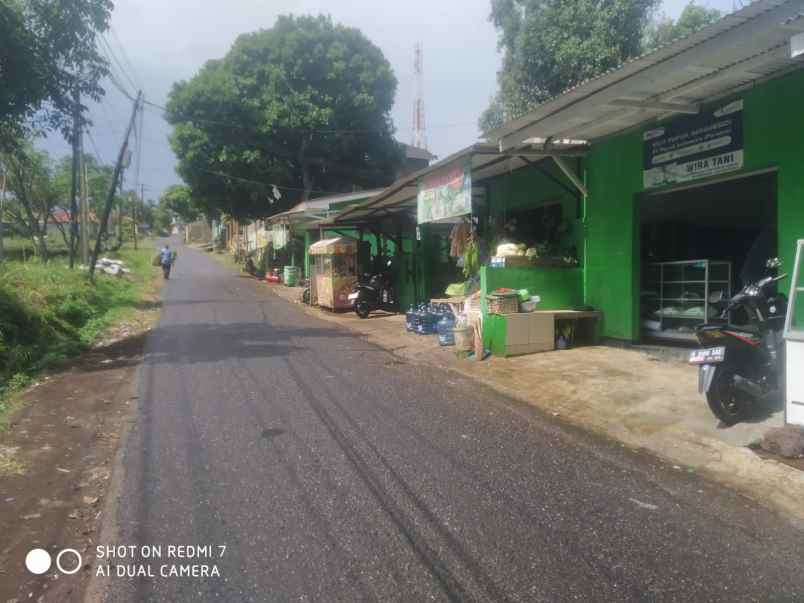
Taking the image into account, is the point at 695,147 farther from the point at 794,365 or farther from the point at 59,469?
the point at 59,469

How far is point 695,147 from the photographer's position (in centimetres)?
785

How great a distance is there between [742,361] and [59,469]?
19.6 ft

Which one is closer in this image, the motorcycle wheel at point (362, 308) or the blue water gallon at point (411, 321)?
the blue water gallon at point (411, 321)

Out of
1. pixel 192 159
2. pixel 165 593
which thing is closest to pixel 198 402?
pixel 165 593

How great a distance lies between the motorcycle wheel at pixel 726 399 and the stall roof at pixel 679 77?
3.08 meters

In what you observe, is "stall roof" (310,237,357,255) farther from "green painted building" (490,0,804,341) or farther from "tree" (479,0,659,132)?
"green painted building" (490,0,804,341)

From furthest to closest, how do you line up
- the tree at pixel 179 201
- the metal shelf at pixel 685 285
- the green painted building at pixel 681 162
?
the tree at pixel 179 201 → the metal shelf at pixel 685 285 → the green painted building at pixel 681 162

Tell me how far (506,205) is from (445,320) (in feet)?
10.1

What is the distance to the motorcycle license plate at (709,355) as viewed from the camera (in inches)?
208

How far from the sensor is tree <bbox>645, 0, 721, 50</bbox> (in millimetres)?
16891

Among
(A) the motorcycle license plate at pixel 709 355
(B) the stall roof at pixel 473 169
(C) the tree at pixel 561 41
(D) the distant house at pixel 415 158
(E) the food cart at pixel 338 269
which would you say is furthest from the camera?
(D) the distant house at pixel 415 158

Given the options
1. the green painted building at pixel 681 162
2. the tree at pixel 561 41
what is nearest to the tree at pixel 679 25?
the tree at pixel 561 41

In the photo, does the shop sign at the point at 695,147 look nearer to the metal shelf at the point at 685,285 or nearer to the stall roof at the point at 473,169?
the metal shelf at the point at 685,285

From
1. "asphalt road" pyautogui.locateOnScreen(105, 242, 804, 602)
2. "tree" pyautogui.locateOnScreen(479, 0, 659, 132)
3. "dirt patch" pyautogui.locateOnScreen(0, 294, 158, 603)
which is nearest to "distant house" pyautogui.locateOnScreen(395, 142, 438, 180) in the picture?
"tree" pyautogui.locateOnScreen(479, 0, 659, 132)
